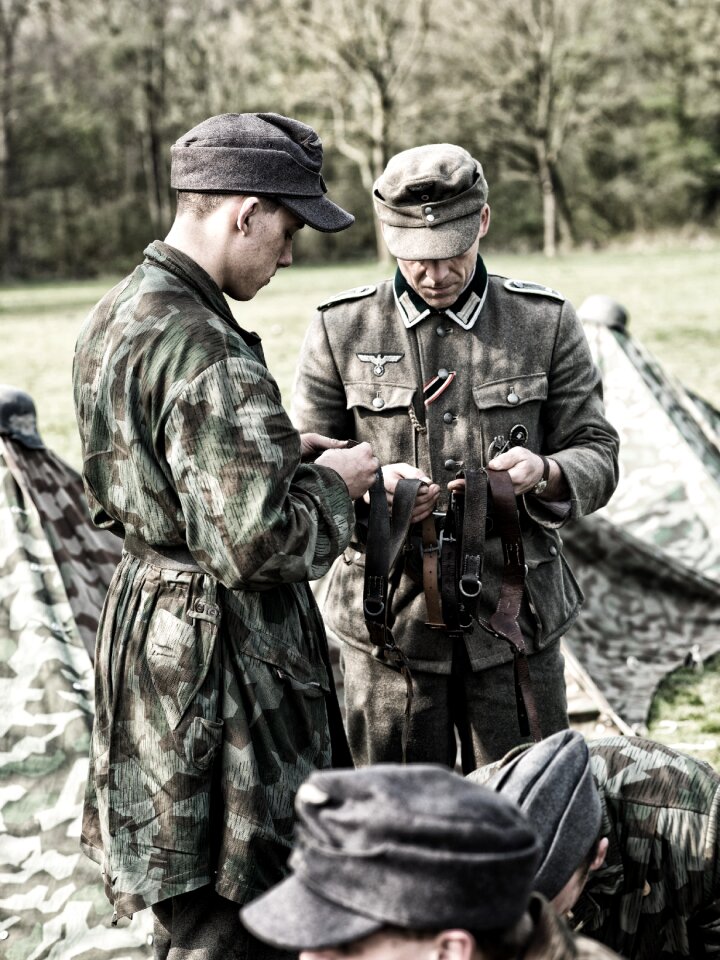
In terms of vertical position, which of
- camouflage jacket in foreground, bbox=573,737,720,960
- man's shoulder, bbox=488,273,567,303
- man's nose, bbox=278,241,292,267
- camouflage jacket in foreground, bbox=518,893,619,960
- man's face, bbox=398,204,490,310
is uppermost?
man's nose, bbox=278,241,292,267

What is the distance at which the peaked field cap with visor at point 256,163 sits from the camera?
226 cm

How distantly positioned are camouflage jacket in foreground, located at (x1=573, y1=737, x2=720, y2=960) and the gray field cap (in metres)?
0.14

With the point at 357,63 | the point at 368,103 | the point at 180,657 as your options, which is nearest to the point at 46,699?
the point at 180,657

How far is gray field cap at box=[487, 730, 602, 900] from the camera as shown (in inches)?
81.4

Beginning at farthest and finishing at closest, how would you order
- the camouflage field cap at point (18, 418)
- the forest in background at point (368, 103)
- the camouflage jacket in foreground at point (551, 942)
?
1. the forest in background at point (368, 103)
2. the camouflage field cap at point (18, 418)
3. the camouflage jacket in foreground at point (551, 942)

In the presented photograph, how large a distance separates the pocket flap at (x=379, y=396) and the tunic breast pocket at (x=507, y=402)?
0.18 metres

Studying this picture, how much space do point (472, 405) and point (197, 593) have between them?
39.3 inches

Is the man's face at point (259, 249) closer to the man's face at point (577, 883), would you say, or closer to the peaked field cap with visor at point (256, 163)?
the peaked field cap with visor at point (256, 163)

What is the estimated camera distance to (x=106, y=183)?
1465 inches

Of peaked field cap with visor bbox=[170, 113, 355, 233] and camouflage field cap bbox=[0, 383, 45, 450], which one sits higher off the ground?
peaked field cap with visor bbox=[170, 113, 355, 233]

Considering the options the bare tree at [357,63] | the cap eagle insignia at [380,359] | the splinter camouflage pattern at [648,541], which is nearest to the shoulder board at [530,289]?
the cap eagle insignia at [380,359]

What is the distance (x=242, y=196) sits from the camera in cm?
226

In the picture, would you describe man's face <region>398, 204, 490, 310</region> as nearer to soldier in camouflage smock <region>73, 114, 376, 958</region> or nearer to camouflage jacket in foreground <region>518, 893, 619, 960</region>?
soldier in camouflage smock <region>73, 114, 376, 958</region>

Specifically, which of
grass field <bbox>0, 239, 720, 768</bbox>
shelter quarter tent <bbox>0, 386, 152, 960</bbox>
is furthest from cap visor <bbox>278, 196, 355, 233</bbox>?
grass field <bbox>0, 239, 720, 768</bbox>
